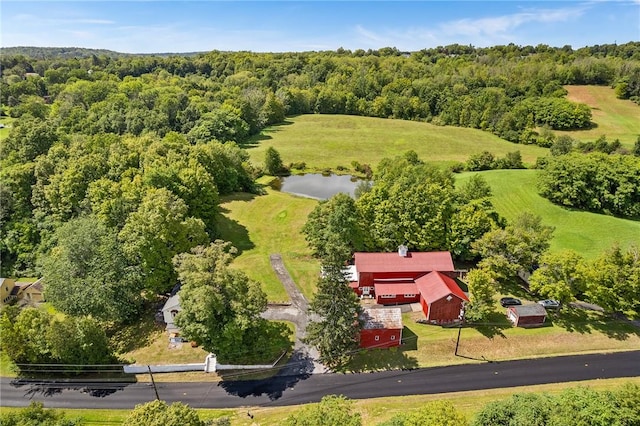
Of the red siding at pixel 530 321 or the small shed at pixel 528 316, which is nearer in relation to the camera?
the small shed at pixel 528 316

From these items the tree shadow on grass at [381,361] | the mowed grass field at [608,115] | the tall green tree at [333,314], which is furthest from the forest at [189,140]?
the tree shadow on grass at [381,361]

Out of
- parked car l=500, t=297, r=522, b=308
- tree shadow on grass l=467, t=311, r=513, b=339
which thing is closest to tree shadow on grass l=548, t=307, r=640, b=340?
parked car l=500, t=297, r=522, b=308

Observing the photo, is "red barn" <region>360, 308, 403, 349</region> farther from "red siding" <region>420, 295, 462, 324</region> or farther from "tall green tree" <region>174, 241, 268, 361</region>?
"tall green tree" <region>174, 241, 268, 361</region>

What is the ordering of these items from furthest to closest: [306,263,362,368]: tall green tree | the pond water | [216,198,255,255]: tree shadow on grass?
the pond water
[216,198,255,255]: tree shadow on grass
[306,263,362,368]: tall green tree

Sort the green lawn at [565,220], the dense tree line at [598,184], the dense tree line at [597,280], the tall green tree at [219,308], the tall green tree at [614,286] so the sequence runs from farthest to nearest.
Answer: the dense tree line at [598,184], the green lawn at [565,220], the dense tree line at [597,280], the tall green tree at [614,286], the tall green tree at [219,308]

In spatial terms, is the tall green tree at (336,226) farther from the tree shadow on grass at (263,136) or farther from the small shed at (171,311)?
the tree shadow on grass at (263,136)
